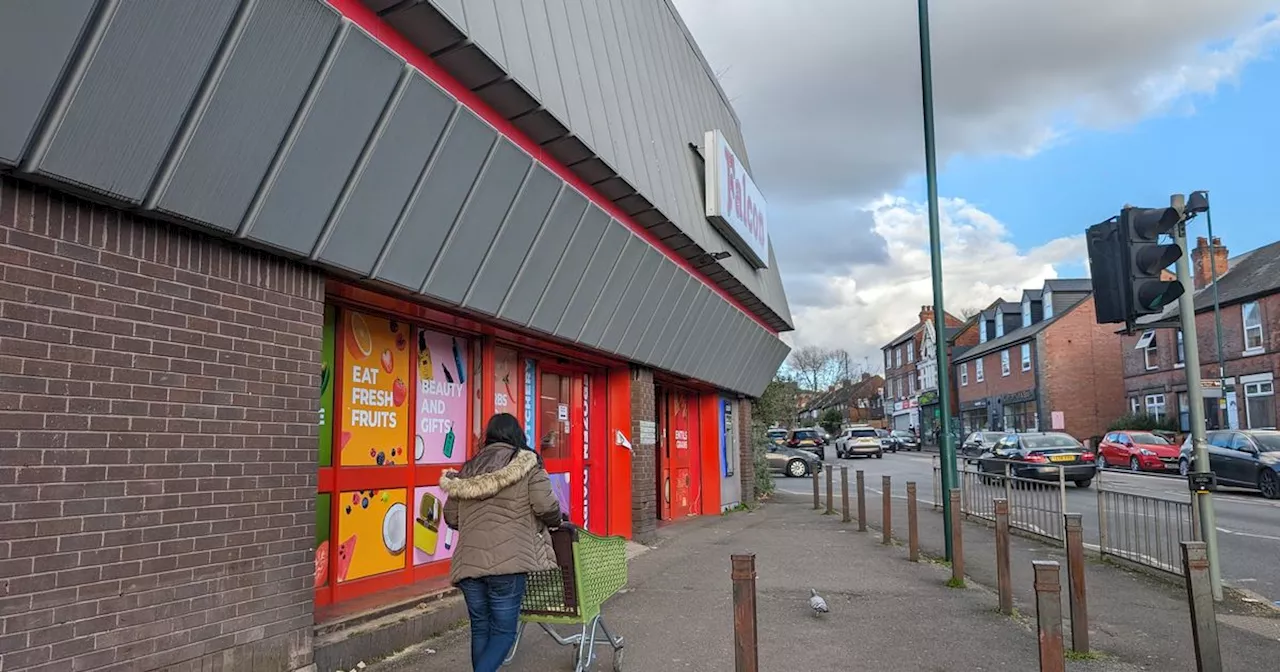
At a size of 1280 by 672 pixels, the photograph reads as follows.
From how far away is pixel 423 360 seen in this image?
725cm

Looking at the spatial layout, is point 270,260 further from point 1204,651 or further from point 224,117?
point 1204,651

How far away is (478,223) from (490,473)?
8.17 feet

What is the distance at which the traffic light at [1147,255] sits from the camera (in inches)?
255

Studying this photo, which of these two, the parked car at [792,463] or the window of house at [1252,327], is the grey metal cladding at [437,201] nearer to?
the parked car at [792,463]

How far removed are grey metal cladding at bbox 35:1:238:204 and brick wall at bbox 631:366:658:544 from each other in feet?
24.9

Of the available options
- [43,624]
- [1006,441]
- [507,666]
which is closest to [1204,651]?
[507,666]

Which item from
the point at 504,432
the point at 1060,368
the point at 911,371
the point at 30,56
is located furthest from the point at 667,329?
the point at 911,371

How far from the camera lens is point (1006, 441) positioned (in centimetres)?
2403

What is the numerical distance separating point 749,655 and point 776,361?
15254 mm

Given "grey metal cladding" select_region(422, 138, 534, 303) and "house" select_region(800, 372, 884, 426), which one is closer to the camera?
"grey metal cladding" select_region(422, 138, 534, 303)

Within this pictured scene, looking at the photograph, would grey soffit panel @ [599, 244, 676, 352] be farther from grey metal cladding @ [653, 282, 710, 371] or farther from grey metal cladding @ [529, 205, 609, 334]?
grey metal cladding @ [529, 205, 609, 334]

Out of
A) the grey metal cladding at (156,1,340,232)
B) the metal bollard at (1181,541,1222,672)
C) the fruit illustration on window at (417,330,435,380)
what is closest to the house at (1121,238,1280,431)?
the metal bollard at (1181,541,1222,672)

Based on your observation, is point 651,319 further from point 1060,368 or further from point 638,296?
point 1060,368

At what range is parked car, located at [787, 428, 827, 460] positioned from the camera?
38.2m
